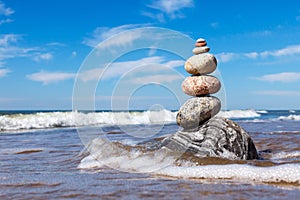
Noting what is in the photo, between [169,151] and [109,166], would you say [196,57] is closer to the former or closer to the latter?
[169,151]

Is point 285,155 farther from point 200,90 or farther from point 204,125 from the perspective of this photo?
point 200,90

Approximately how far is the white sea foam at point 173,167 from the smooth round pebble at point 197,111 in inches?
39.8

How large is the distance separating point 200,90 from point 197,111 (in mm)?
494

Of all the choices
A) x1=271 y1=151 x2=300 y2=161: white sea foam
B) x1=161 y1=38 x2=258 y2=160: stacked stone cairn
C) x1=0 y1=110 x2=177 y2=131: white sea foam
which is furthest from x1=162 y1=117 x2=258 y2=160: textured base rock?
x1=0 y1=110 x2=177 y2=131: white sea foam

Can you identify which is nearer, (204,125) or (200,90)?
(204,125)

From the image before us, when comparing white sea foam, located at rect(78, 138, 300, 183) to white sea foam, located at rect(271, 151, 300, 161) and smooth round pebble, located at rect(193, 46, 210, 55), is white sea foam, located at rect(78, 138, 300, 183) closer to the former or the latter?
smooth round pebble, located at rect(193, 46, 210, 55)

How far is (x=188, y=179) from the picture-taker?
5.25 meters

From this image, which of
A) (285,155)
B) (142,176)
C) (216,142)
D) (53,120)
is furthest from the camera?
(53,120)

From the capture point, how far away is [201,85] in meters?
7.79

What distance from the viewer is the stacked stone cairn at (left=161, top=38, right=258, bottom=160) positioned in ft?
23.4

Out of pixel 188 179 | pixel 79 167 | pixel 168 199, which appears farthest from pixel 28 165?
pixel 168 199

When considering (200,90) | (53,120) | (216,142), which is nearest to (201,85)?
(200,90)

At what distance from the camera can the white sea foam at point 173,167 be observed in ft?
16.9

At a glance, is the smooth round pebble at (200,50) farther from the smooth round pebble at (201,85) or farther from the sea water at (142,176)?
the sea water at (142,176)
